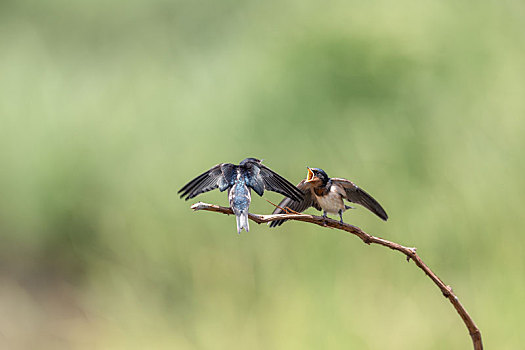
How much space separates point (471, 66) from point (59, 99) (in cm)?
156

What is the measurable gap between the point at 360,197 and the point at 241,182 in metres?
0.25

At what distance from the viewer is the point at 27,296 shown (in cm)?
237

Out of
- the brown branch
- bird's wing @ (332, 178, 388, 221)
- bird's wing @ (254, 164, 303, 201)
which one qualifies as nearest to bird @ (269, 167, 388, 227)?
bird's wing @ (332, 178, 388, 221)

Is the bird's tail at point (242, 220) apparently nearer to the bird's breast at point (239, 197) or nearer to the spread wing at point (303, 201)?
the bird's breast at point (239, 197)

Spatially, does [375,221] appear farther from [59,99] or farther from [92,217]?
[59,99]

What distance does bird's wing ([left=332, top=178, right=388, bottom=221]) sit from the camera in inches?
32.9

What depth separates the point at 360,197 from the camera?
0.87m

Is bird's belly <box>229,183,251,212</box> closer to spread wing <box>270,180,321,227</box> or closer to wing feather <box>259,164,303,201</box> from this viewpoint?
wing feather <box>259,164,303,201</box>

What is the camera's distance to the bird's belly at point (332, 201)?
85cm

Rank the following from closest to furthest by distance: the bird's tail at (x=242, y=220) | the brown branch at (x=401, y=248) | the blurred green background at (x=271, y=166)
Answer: the brown branch at (x=401, y=248) < the bird's tail at (x=242, y=220) < the blurred green background at (x=271, y=166)

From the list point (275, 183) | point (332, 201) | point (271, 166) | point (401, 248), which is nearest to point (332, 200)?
point (332, 201)

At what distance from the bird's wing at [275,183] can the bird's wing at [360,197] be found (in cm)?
15

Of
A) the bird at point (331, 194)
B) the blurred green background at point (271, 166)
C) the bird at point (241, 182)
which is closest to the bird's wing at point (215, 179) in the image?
the bird at point (241, 182)

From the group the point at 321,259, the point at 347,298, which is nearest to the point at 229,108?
the point at 321,259
